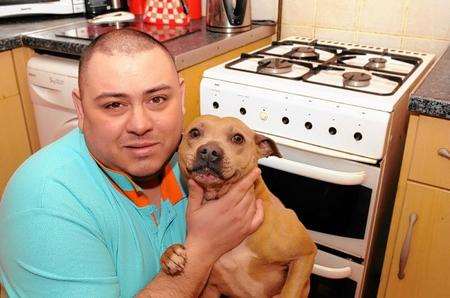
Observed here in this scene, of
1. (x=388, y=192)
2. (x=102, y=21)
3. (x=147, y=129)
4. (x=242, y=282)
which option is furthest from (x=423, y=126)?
(x=102, y=21)

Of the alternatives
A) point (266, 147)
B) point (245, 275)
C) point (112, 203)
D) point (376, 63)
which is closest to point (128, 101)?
point (112, 203)

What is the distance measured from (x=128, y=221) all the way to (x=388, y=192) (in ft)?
3.46

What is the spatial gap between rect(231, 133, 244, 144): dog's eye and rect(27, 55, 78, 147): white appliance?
0.95 m

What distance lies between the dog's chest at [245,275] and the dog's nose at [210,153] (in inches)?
10.2

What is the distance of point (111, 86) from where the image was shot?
94cm

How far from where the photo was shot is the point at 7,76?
1.97 m

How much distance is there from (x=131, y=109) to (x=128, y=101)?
2cm

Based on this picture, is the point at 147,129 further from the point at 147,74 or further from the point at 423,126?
the point at 423,126

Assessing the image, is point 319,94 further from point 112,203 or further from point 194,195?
point 112,203

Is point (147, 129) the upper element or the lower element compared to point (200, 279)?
upper

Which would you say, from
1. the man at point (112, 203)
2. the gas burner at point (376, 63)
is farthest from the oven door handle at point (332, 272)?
the gas burner at point (376, 63)

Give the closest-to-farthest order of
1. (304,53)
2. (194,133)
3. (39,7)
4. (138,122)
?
(138,122)
(194,133)
(304,53)
(39,7)

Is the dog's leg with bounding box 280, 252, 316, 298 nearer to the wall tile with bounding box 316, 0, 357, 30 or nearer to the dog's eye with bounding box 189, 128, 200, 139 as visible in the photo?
the dog's eye with bounding box 189, 128, 200, 139

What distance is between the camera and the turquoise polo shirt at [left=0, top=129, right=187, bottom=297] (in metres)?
0.86
